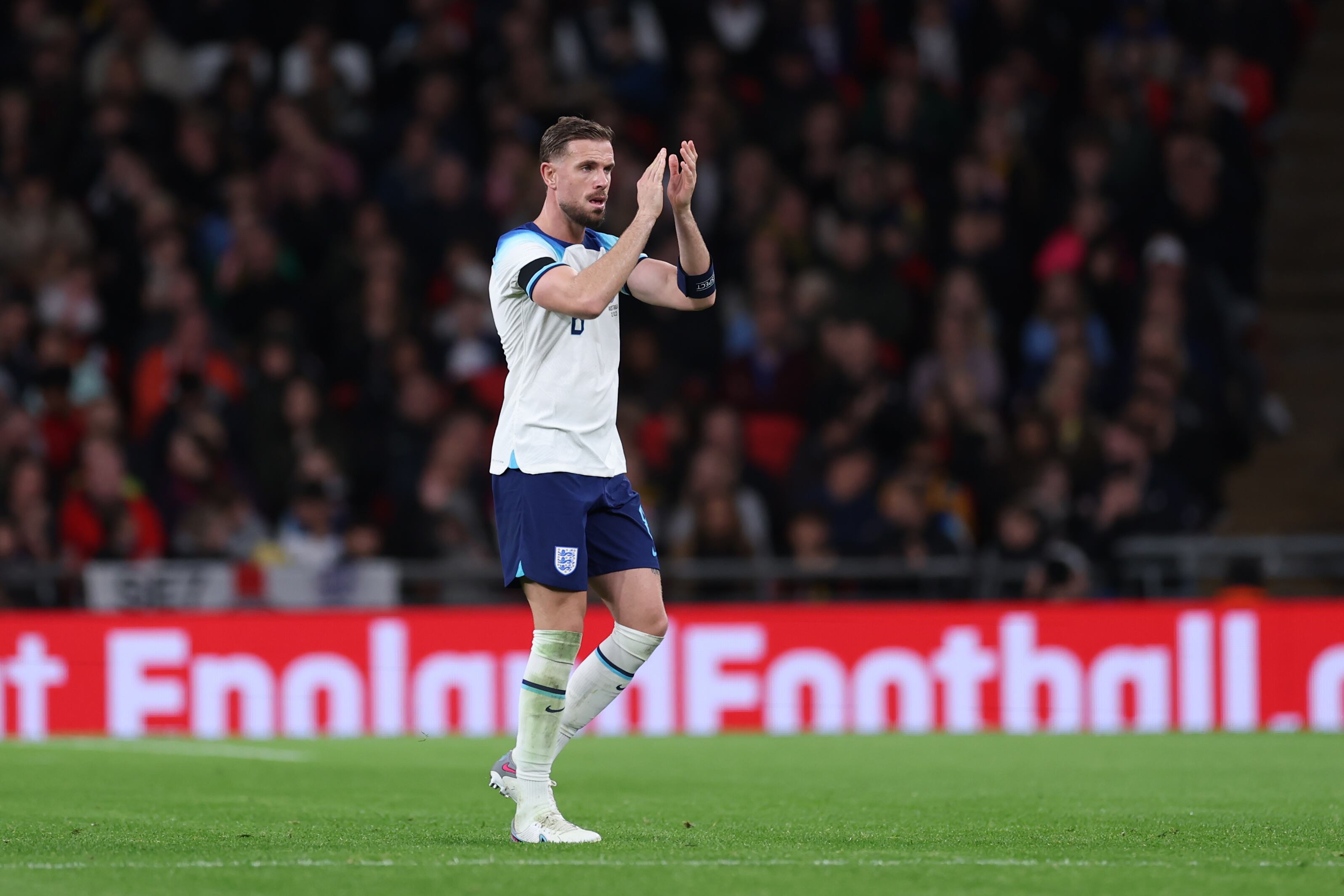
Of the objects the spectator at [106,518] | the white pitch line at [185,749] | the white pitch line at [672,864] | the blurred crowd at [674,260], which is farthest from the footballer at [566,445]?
the spectator at [106,518]

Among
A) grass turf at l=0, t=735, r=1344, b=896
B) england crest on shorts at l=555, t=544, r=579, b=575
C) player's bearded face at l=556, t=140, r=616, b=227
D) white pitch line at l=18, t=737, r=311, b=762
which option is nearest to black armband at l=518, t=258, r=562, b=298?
player's bearded face at l=556, t=140, r=616, b=227

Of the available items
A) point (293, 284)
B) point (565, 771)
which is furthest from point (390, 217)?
point (565, 771)

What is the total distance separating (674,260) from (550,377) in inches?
372

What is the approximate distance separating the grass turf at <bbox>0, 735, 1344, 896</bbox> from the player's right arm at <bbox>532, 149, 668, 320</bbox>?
1749mm

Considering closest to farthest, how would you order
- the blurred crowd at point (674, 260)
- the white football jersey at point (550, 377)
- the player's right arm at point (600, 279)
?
the player's right arm at point (600, 279)
the white football jersey at point (550, 377)
the blurred crowd at point (674, 260)

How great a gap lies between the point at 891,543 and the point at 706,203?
377cm

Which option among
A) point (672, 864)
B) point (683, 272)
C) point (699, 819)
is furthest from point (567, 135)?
point (699, 819)

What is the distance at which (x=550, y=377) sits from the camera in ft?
23.2

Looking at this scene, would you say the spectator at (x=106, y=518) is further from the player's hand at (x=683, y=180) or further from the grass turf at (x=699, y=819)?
the player's hand at (x=683, y=180)

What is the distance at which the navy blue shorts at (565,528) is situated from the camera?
274 inches

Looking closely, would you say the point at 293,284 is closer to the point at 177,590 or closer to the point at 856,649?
the point at 177,590

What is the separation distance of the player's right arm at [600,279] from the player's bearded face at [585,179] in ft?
1.01

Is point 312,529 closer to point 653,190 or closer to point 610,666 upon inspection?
point 610,666

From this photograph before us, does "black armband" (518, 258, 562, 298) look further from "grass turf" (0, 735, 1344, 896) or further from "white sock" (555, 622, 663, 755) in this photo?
"grass turf" (0, 735, 1344, 896)
